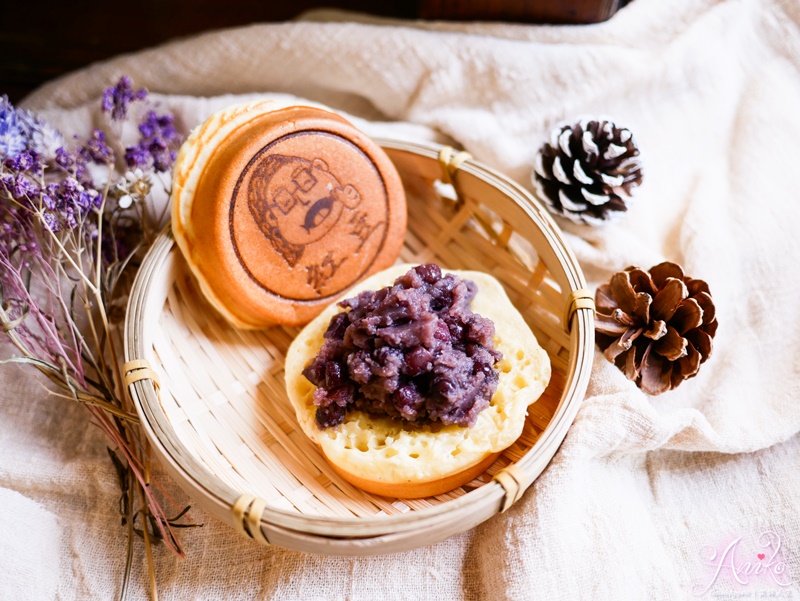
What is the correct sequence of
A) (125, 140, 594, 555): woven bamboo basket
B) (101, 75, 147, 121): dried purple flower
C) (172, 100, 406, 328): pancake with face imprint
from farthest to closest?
(101, 75, 147, 121): dried purple flower, (172, 100, 406, 328): pancake with face imprint, (125, 140, 594, 555): woven bamboo basket

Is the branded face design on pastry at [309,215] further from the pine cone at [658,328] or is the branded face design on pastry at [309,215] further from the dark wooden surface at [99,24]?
the dark wooden surface at [99,24]

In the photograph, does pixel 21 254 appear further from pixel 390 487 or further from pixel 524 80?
pixel 524 80

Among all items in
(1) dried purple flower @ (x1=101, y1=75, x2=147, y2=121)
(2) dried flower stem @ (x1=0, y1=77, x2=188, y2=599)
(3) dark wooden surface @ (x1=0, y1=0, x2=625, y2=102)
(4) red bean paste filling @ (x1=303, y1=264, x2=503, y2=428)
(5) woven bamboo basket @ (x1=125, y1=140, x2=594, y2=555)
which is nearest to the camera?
(5) woven bamboo basket @ (x1=125, y1=140, x2=594, y2=555)

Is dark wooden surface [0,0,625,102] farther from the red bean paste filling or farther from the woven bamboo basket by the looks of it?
the red bean paste filling

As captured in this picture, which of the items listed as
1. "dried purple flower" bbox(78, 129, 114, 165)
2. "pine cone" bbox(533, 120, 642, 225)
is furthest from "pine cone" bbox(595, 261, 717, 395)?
"dried purple flower" bbox(78, 129, 114, 165)

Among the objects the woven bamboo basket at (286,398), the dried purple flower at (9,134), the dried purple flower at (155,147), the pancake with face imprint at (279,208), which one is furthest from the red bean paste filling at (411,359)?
the dried purple flower at (9,134)

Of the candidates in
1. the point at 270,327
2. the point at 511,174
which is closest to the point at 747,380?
the point at 511,174
